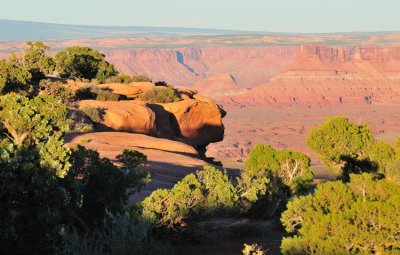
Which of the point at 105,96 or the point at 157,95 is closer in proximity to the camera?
the point at 105,96

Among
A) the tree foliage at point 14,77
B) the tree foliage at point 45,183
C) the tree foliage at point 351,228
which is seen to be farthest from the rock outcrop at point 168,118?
the tree foliage at point 351,228

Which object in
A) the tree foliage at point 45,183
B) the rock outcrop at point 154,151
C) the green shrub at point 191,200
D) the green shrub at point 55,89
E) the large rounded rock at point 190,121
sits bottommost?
the large rounded rock at point 190,121

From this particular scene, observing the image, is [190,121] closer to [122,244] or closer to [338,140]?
[338,140]

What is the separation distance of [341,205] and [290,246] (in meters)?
1.94

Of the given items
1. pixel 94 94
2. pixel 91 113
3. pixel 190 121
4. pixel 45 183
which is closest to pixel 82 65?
pixel 190 121

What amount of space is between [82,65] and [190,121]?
1622cm

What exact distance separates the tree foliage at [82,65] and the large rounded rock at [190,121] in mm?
11780

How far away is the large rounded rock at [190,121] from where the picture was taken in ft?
170

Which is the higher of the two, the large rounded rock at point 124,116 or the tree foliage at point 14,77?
the tree foliage at point 14,77

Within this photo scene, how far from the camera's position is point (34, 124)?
1908 cm

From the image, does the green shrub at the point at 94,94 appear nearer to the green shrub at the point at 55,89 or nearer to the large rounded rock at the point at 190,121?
the green shrub at the point at 55,89

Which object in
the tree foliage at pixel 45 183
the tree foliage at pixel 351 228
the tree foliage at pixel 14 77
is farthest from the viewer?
the tree foliage at pixel 14 77

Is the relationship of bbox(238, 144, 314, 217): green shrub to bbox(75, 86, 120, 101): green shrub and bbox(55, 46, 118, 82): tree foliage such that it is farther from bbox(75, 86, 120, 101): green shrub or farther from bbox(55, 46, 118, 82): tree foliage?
bbox(55, 46, 118, 82): tree foliage

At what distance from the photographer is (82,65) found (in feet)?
220
